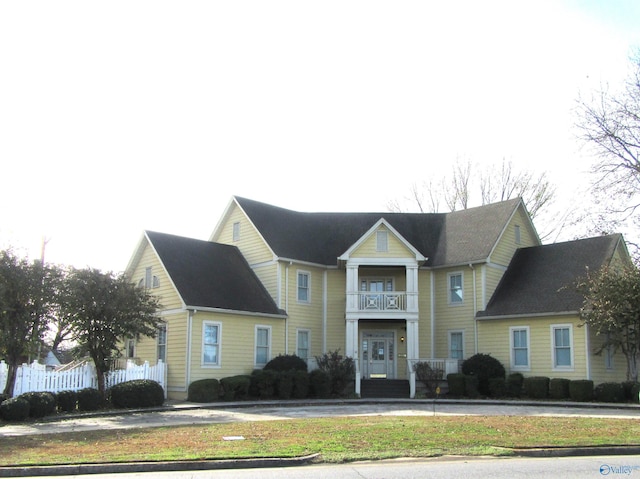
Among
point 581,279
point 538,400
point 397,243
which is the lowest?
point 538,400

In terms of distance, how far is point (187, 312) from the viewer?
2747 cm

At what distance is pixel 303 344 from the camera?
32562mm

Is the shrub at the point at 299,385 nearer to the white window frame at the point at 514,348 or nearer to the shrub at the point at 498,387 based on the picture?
the shrub at the point at 498,387

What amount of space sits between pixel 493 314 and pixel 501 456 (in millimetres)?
19027

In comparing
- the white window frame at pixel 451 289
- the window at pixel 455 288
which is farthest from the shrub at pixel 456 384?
the window at pixel 455 288

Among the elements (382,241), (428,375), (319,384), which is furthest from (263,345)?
(428,375)

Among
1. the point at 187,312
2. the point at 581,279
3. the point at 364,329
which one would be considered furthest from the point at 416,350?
the point at 187,312

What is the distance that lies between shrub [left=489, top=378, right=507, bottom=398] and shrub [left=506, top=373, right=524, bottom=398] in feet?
0.54

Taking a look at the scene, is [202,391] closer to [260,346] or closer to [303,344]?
[260,346]

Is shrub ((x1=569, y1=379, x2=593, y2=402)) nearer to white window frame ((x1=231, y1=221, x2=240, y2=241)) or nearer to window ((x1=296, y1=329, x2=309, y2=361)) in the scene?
window ((x1=296, y1=329, x2=309, y2=361))

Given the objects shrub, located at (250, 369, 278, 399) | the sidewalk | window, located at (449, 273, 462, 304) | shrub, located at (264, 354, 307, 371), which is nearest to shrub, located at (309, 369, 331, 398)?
shrub, located at (264, 354, 307, 371)

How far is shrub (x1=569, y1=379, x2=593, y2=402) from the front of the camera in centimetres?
2622

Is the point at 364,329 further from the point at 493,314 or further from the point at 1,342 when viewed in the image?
the point at 1,342

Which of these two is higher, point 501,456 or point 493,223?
Answer: point 493,223
